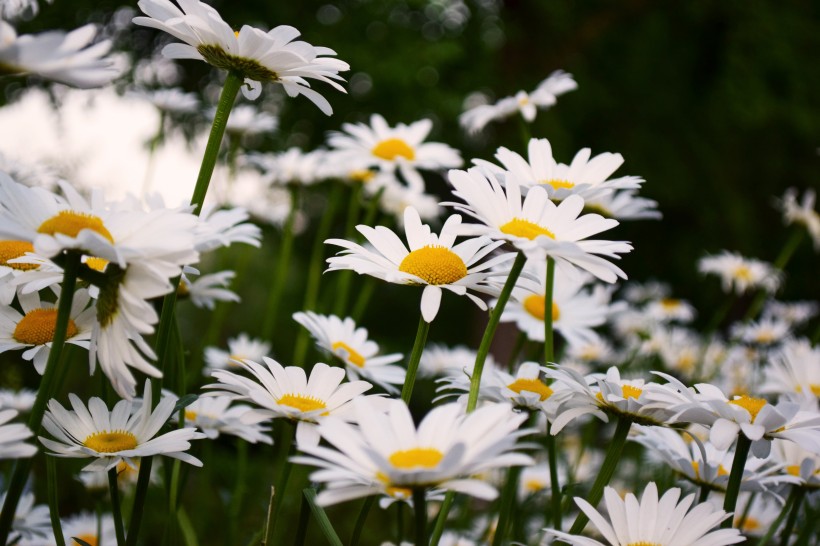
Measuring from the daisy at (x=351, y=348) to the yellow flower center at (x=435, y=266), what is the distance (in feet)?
0.82

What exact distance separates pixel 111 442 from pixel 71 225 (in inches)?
10.8

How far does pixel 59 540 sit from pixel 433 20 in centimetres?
509

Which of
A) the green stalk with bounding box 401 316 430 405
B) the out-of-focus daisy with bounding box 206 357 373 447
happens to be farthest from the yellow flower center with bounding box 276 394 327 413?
the green stalk with bounding box 401 316 430 405

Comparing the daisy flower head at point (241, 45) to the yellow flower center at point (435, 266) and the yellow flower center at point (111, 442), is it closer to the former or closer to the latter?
the yellow flower center at point (435, 266)

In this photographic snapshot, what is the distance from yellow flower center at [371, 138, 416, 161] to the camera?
66.6 inches

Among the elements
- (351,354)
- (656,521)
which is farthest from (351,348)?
(656,521)

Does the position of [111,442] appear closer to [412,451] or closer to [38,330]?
[38,330]

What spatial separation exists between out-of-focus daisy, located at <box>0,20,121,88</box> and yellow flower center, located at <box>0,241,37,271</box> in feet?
1.13

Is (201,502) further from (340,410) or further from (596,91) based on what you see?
(596,91)

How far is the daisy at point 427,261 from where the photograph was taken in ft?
2.66

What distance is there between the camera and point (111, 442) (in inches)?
32.7

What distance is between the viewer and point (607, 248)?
0.77m

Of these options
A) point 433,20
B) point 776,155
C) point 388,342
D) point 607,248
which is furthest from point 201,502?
point 776,155

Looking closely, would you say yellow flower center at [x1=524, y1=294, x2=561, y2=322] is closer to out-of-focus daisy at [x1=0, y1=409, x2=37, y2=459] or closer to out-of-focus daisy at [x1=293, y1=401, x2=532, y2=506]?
out-of-focus daisy at [x1=293, y1=401, x2=532, y2=506]
